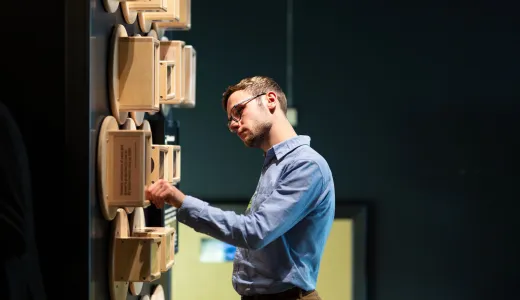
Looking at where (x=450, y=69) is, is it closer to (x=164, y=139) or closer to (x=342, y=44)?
(x=342, y=44)

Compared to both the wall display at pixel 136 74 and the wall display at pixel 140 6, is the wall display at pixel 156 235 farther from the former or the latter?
the wall display at pixel 140 6

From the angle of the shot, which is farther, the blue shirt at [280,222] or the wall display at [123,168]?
the blue shirt at [280,222]

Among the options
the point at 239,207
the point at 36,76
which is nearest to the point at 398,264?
the point at 239,207

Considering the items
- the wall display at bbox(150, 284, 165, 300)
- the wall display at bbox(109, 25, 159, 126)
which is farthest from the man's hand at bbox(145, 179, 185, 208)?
the wall display at bbox(150, 284, 165, 300)

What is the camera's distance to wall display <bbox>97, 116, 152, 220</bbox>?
6.03 feet

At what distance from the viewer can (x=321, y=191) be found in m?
2.21

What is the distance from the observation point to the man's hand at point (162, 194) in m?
2.02

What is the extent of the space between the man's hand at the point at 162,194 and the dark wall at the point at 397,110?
88.6 inches

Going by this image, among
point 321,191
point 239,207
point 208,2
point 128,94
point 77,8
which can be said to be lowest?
point 239,207

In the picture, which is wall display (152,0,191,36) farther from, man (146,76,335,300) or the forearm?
the forearm

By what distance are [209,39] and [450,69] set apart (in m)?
1.54

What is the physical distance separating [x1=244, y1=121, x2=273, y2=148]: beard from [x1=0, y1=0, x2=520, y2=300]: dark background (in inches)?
78.0

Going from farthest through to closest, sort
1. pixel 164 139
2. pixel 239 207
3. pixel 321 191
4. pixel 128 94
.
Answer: pixel 239 207, pixel 164 139, pixel 321 191, pixel 128 94

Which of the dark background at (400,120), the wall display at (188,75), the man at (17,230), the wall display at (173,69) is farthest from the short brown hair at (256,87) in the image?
the dark background at (400,120)
